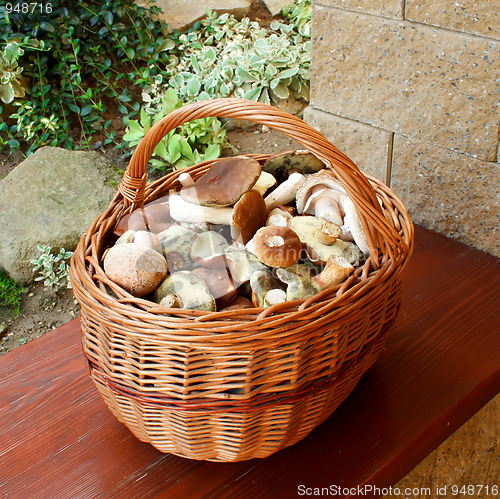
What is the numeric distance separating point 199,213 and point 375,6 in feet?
2.99

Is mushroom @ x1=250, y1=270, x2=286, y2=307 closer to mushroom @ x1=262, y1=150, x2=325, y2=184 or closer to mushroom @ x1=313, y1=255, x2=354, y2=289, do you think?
mushroom @ x1=313, y1=255, x2=354, y2=289

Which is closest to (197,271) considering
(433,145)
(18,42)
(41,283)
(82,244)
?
(82,244)

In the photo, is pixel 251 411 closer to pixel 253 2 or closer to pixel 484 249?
pixel 484 249

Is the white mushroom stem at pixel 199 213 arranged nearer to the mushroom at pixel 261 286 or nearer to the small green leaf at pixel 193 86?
the mushroom at pixel 261 286

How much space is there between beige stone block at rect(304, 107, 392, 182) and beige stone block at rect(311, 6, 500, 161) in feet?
0.08

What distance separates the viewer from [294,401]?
2.57ft

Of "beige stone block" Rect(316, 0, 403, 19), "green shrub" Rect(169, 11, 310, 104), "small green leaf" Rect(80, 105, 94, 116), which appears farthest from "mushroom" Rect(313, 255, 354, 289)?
"small green leaf" Rect(80, 105, 94, 116)

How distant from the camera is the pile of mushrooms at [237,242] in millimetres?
817

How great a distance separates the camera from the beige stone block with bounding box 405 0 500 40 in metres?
1.24

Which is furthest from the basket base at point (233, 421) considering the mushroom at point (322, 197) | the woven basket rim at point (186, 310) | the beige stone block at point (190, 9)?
the beige stone block at point (190, 9)

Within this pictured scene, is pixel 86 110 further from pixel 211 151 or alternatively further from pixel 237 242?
pixel 237 242

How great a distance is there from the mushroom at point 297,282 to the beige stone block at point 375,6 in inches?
36.2

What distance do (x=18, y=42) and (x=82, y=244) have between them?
212 cm

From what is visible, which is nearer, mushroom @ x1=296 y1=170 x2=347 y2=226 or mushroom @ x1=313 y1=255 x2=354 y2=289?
mushroom @ x1=313 y1=255 x2=354 y2=289
